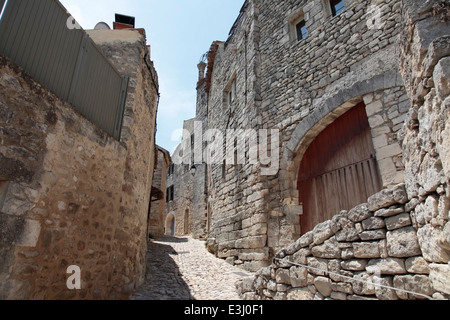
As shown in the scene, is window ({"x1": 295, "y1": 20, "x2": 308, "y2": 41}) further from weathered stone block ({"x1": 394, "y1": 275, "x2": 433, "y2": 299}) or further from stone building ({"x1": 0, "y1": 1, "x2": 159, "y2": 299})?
weathered stone block ({"x1": 394, "y1": 275, "x2": 433, "y2": 299})

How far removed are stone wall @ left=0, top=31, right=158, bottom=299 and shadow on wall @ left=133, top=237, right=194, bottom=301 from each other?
230mm

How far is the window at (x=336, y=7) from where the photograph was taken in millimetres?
5738

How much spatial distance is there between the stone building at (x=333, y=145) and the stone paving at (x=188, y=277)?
0.40 meters

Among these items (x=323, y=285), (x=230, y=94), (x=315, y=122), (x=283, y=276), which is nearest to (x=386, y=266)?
(x=323, y=285)

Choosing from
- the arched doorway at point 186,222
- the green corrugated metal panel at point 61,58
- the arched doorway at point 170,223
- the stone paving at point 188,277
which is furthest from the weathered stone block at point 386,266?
the arched doorway at point 170,223

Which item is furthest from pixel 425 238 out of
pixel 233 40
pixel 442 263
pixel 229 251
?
pixel 233 40

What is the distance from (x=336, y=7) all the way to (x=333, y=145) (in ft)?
10.4

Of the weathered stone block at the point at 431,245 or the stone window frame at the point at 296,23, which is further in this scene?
the stone window frame at the point at 296,23

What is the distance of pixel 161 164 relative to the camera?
14.6 metres

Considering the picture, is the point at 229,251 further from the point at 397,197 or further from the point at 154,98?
the point at 397,197

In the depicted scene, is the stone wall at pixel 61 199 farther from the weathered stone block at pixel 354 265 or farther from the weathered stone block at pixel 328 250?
the weathered stone block at pixel 354 265

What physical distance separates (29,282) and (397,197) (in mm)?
3135

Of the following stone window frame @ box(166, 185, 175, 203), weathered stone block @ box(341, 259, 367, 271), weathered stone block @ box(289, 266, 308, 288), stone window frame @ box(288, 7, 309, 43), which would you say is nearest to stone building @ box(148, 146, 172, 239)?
stone window frame @ box(166, 185, 175, 203)

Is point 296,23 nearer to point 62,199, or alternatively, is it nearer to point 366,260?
point 366,260
